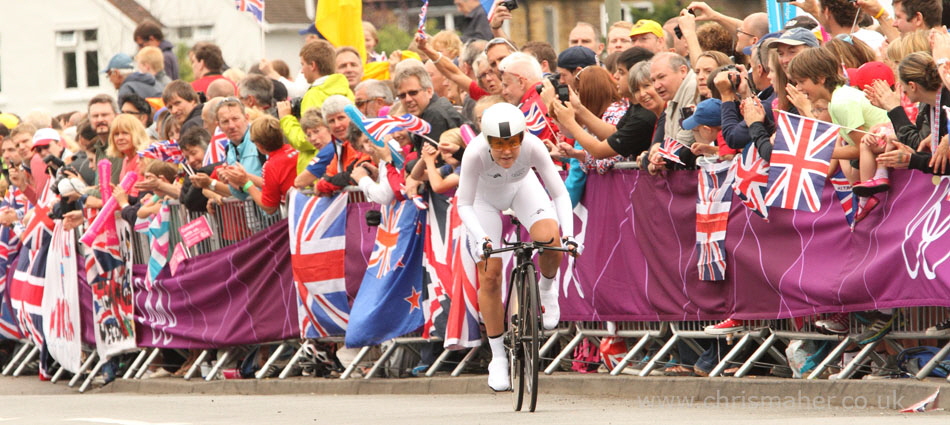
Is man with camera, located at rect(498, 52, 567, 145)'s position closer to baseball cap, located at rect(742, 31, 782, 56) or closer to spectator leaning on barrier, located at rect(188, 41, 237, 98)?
baseball cap, located at rect(742, 31, 782, 56)

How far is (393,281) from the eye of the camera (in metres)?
14.5

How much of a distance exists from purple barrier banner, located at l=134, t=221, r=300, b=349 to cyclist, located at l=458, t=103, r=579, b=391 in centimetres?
440

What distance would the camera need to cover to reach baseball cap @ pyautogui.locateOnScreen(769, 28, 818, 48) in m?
11.4

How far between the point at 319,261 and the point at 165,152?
8.32 ft

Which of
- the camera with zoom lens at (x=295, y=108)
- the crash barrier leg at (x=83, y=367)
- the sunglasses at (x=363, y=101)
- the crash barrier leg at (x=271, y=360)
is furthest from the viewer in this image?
the crash barrier leg at (x=83, y=367)

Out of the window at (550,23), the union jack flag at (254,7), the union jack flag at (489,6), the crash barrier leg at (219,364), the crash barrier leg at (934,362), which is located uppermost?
the window at (550,23)

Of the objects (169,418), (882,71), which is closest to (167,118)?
(169,418)

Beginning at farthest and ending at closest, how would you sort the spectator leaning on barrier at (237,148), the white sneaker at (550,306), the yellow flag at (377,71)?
the yellow flag at (377,71), the spectator leaning on barrier at (237,148), the white sneaker at (550,306)

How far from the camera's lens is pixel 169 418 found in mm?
12039

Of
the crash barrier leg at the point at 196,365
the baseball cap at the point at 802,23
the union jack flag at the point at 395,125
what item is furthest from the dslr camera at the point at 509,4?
the crash barrier leg at the point at 196,365

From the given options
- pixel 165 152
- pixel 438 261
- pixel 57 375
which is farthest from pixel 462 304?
pixel 57 375

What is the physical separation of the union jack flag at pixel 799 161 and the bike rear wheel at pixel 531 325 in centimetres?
167

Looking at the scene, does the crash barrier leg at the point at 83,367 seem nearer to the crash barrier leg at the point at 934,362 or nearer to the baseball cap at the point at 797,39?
the baseball cap at the point at 797,39

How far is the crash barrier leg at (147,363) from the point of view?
18391 mm
